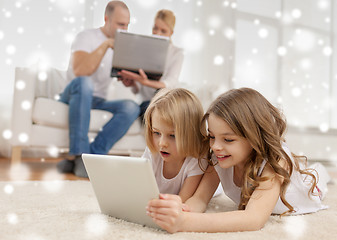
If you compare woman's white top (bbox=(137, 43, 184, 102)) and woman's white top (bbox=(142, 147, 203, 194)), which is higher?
woman's white top (bbox=(137, 43, 184, 102))

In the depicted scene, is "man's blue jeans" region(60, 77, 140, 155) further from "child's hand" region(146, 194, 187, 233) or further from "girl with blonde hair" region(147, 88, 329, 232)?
"child's hand" region(146, 194, 187, 233)

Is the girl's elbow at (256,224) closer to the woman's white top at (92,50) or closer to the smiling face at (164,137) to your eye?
the smiling face at (164,137)

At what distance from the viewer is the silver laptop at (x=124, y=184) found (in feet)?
1.84

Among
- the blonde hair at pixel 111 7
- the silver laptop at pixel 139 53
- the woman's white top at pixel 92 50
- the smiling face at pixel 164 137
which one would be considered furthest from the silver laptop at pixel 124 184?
the blonde hair at pixel 111 7

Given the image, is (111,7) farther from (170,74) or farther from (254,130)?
(254,130)

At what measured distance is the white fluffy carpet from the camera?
1.84ft

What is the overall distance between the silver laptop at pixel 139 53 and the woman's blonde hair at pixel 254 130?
99 cm

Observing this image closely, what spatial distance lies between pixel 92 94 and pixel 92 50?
0.87 ft

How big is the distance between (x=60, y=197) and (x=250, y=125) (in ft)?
1.85

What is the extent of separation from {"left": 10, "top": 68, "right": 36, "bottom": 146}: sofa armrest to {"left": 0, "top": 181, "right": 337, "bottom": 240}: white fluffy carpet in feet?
2.39

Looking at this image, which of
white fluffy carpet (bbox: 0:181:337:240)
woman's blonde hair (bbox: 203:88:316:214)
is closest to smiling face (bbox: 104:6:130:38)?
white fluffy carpet (bbox: 0:181:337:240)

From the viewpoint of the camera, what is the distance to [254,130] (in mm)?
677

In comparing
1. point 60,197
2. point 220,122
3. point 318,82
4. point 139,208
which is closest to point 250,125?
point 220,122

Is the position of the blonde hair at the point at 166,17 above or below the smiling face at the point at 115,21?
above
